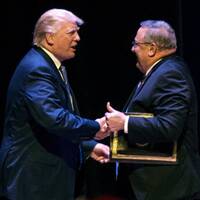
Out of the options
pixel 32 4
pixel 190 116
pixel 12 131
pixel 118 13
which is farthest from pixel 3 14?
pixel 190 116

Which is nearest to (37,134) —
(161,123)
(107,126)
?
(107,126)

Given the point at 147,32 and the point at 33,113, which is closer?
the point at 33,113

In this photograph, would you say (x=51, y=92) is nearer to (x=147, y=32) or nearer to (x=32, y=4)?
(x=147, y=32)

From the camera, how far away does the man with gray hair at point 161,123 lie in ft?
8.43

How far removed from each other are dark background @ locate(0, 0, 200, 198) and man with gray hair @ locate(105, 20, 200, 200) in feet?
3.87

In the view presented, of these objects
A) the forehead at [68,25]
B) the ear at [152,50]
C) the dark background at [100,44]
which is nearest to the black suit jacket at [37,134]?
the forehead at [68,25]

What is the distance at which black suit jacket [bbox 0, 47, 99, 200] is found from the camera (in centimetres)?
261

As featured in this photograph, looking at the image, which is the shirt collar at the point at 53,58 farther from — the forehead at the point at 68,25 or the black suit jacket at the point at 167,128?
the black suit jacket at the point at 167,128

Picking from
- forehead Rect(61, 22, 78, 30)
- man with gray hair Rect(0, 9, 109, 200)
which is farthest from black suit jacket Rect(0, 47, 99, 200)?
forehead Rect(61, 22, 78, 30)

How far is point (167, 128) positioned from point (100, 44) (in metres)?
1.59

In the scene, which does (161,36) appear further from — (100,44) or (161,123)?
(100,44)

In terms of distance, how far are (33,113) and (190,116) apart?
702 millimetres

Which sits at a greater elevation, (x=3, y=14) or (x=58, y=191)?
(x=3, y=14)

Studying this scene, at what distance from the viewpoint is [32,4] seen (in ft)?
13.1
